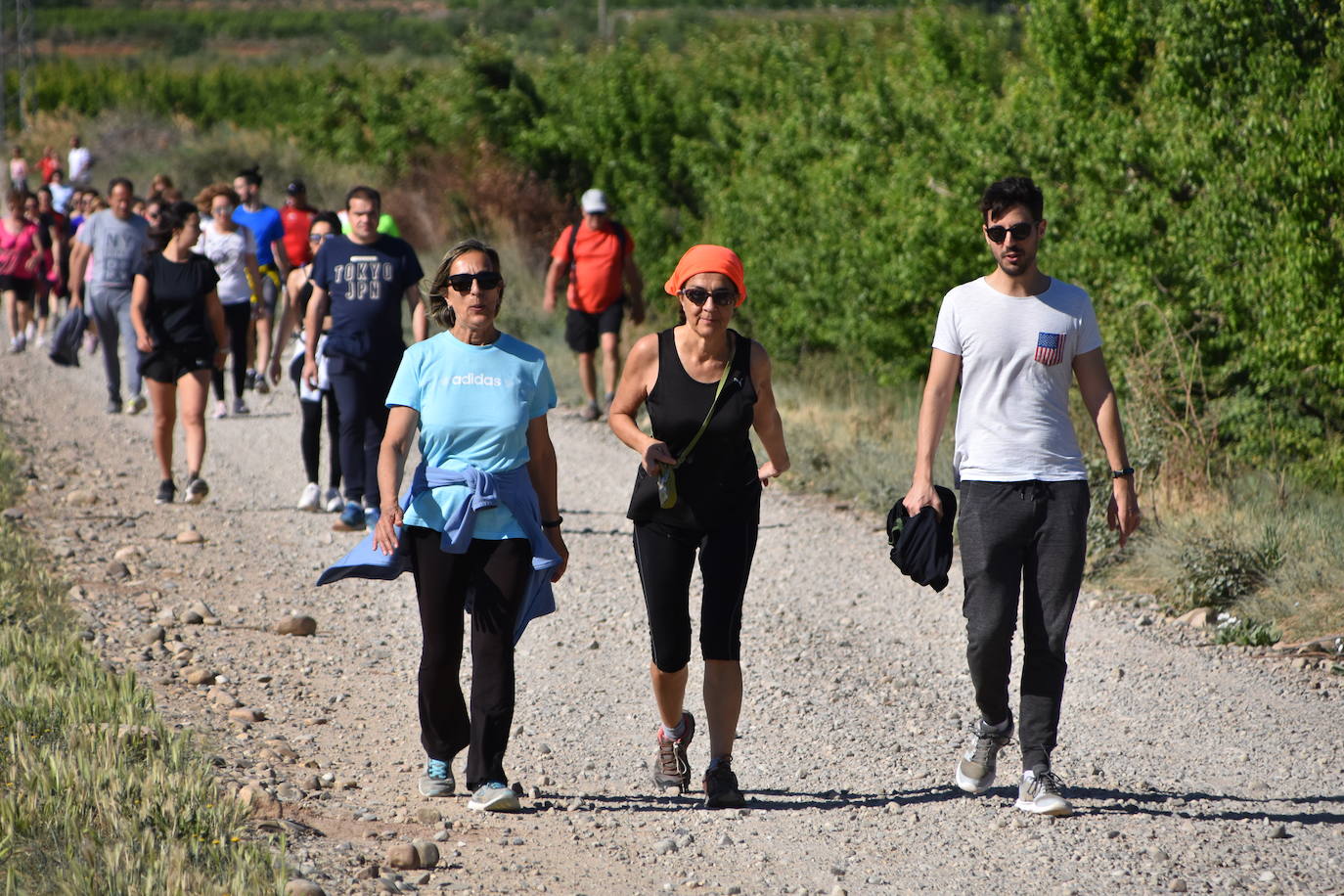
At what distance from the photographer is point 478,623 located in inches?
199

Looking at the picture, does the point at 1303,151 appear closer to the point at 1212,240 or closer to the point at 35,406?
the point at 1212,240

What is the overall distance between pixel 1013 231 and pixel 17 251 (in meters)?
15.1

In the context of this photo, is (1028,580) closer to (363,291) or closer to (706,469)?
(706,469)

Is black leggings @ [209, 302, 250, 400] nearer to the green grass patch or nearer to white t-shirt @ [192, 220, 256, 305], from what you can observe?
white t-shirt @ [192, 220, 256, 305]

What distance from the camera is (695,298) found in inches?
196

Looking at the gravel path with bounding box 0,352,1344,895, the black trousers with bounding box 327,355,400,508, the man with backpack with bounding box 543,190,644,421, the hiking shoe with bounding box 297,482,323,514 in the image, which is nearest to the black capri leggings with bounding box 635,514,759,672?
the gravel path with bounding box 0,352,1344,895

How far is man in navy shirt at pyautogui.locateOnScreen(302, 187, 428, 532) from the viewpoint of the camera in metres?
8.93

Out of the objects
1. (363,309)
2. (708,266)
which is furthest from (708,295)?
(363,309)

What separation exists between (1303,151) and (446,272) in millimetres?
5893

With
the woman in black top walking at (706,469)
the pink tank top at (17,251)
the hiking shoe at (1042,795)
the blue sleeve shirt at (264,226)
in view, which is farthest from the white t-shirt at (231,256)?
the hiking shoe at (1042,795)

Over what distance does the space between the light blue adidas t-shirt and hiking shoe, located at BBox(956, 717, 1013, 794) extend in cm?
169

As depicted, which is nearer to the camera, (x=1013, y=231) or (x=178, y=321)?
(x=1013, y=231)

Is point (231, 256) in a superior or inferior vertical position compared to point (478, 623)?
superior

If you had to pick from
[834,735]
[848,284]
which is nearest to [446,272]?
[834,735]
